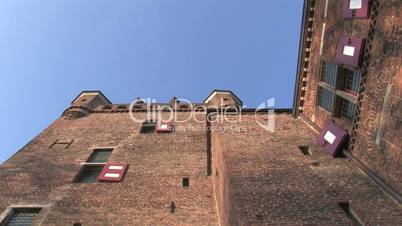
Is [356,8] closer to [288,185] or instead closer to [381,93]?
[381,93]

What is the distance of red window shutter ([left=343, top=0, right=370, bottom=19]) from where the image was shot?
8.87 m

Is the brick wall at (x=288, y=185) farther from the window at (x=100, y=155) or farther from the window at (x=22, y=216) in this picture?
the window at (x=22, y=216)

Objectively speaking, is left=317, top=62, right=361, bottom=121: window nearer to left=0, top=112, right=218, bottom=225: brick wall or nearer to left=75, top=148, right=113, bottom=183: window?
left=0, top=112, right=218, bottom=225: brick wall

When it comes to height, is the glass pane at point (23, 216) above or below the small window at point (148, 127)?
below

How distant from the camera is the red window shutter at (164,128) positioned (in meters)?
17.7

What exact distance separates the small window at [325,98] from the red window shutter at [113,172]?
800 cm

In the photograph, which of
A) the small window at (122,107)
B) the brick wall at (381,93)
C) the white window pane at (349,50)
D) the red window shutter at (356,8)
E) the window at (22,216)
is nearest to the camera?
the brick wall at (381,93)

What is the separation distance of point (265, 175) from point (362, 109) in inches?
124

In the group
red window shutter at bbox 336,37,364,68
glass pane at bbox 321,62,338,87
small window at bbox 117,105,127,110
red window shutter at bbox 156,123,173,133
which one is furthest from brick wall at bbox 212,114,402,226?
small window at bbox 117,105,127,110

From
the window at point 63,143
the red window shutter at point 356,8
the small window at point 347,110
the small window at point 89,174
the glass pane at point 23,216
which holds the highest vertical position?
the red window shutter at point 356,8

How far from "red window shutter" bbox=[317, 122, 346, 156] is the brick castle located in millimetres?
34

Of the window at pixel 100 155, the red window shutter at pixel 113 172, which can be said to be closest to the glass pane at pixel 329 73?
the red window shutter at pixel 113 172

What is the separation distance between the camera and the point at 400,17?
7535 mm

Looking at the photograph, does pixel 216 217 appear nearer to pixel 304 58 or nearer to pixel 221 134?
pixel 221 134
